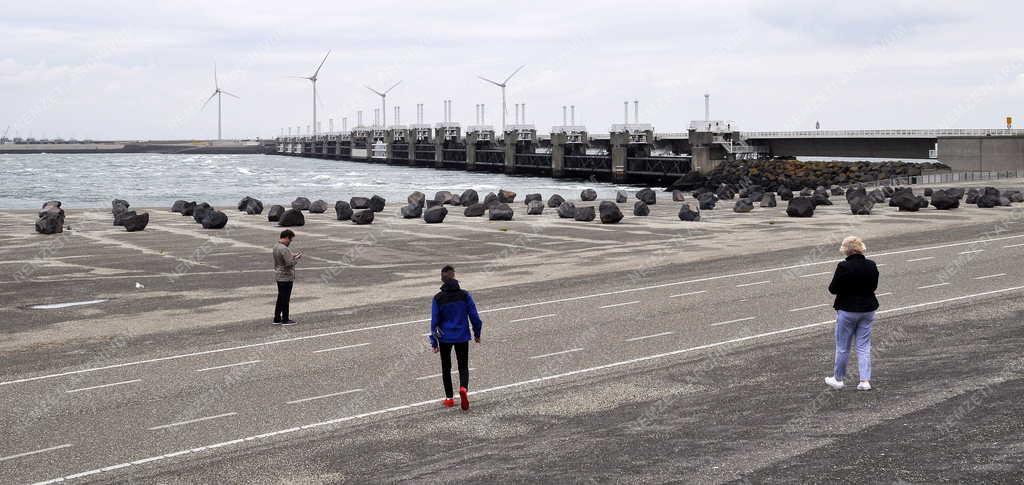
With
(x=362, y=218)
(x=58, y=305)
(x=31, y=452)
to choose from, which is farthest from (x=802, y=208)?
(x=31, y=452)

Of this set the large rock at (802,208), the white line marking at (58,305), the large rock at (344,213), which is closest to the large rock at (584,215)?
the large rock at (802,208)

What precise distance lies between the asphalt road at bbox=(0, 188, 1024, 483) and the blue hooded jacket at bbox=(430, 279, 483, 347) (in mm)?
989

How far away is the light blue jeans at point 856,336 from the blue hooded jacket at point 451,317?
4.75 m

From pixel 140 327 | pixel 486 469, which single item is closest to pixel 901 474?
pixel 486 469

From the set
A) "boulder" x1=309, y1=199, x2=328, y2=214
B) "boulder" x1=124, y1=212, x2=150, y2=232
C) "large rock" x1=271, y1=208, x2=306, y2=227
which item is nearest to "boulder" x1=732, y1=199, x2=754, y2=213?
"boulder" x1=309, y1=199, x2=328, y2=214

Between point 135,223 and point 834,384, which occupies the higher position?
point 135,223

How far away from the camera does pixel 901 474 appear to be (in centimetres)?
990

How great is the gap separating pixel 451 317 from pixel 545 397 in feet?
5.99

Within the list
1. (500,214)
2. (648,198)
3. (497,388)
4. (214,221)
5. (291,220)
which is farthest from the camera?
(648,198)

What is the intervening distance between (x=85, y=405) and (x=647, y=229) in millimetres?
32108

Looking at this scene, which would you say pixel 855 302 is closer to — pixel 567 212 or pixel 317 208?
pixel 567 212

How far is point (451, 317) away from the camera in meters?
13.2

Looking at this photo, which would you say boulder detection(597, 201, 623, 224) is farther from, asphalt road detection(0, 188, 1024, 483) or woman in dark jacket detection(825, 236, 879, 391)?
woman in dark jacket detection(825, 236, 879, 391)

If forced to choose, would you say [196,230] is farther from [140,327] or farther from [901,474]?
[901,474]
